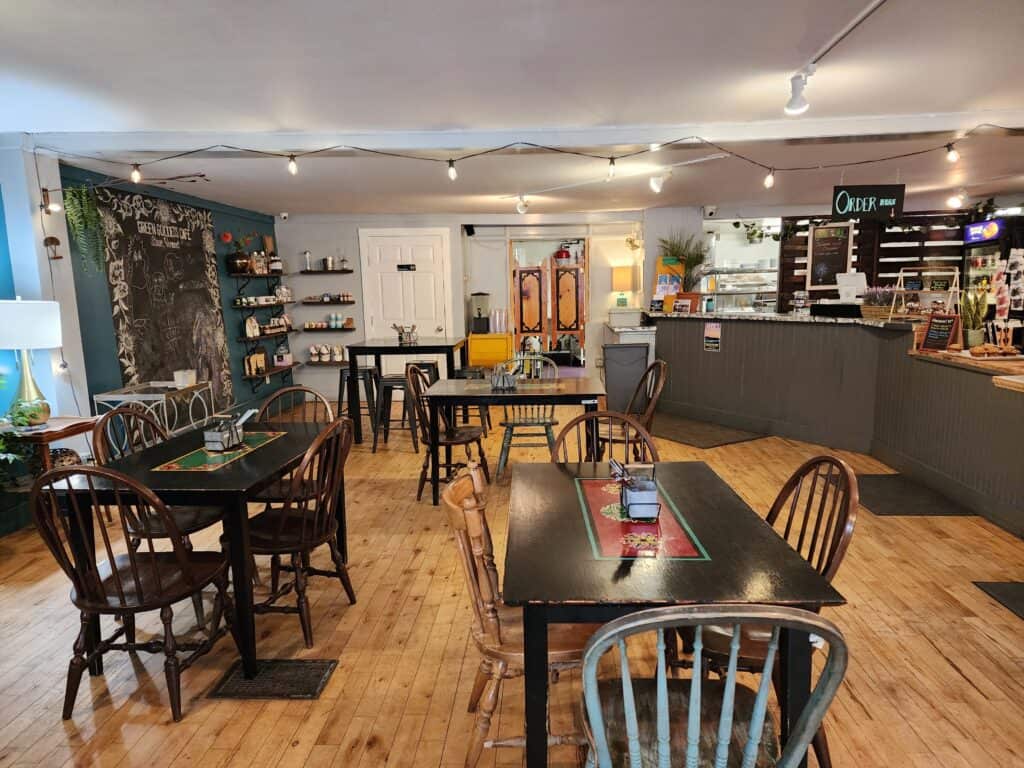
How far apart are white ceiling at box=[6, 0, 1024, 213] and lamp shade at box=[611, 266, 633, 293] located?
333 cm

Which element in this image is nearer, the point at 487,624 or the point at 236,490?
the point at 487,624

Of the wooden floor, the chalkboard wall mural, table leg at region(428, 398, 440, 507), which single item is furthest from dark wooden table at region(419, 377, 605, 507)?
the chalkboard wall mural

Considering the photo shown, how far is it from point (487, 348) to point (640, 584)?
666cm

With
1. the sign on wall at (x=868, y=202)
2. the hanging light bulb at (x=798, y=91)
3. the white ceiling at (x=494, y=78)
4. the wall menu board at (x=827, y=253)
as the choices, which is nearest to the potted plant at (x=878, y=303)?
the sign on wall at (x=868, y=202)

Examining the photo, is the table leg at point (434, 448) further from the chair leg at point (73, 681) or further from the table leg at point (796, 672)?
the table leg at point (796, 672)

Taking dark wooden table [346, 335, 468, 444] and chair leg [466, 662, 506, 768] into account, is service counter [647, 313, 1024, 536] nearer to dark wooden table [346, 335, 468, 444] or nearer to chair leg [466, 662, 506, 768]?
dark wooden table [346, 335, 468, 444]

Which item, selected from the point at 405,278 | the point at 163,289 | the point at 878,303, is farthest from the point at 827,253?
the point at 163,289

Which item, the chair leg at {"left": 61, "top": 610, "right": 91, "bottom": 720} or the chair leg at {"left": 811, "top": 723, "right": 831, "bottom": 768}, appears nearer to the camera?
the chair leg at {"left": 811, "top": 723, "right": 831, "bottom": 768}

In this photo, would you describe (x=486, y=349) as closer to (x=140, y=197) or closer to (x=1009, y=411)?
(x=140, y=197)

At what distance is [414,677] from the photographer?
2383 mm

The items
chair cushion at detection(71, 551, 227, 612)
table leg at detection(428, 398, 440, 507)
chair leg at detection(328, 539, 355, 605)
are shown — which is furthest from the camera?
table leg at detection(428, 398, 440, 507)

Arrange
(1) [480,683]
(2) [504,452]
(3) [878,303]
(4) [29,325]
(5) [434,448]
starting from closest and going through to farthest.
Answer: (1) [480,683] → (4) [29,325] → (5) [434,448] → (2) [504,452] → (3) [878,303]

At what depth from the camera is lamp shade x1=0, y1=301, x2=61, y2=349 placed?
11.3ft

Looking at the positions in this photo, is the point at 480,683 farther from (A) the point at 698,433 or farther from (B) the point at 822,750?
(A) the point at 698,433
